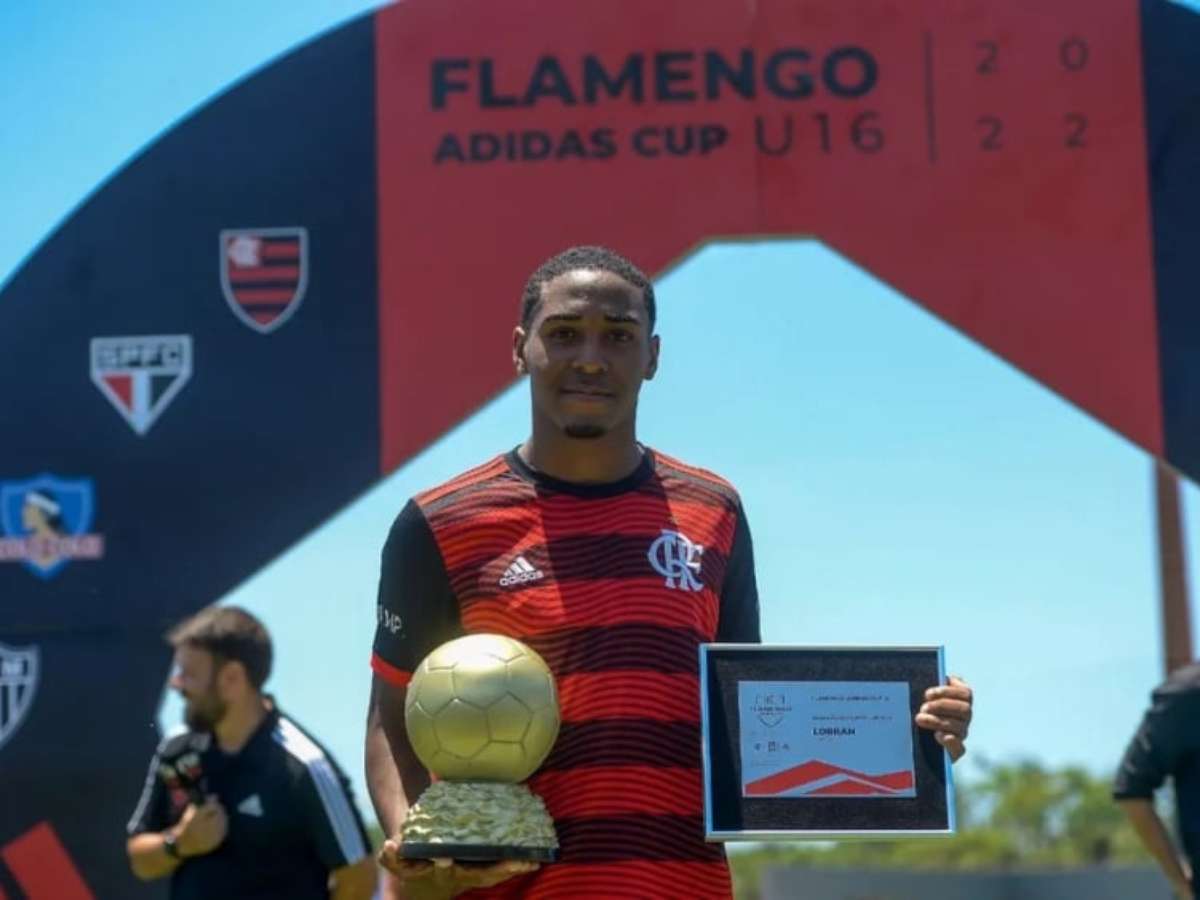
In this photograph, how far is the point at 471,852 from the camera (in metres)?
2.31

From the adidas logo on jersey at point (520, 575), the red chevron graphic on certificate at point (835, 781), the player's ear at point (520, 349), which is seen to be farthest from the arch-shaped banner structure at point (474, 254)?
the red chevron graphic on certificate at point (835, 781)

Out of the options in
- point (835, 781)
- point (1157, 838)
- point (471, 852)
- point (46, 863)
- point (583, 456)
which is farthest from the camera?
point (46, 863)

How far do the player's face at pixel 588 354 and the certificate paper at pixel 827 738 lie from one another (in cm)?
42

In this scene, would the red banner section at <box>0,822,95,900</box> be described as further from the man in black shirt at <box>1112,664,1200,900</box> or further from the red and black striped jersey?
the red and black striped jersey

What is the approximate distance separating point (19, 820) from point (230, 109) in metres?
2.61

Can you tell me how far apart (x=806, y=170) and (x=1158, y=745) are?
92.8 inches

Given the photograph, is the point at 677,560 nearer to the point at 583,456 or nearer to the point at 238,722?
the point at 583,456

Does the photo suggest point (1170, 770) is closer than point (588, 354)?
No

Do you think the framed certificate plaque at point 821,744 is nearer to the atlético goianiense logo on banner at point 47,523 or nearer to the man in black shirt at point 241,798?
the man in black shirt at point 241,798

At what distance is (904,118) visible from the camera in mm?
6676

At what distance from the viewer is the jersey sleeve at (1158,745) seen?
212 inches

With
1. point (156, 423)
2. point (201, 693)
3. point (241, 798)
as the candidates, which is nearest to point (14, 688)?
point (156, 423)

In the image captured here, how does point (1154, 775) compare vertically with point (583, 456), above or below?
below

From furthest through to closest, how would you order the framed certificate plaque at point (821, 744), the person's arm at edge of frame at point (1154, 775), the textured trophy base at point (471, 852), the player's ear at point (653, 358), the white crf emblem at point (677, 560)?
the person's arm at edge of frame at point (1154, 775), the player's ear at point (653, 358), the white crf emblem at point (677, 560), the framed certificate plaque at point (821, 744), the textured trophy base at point (471, 852)
